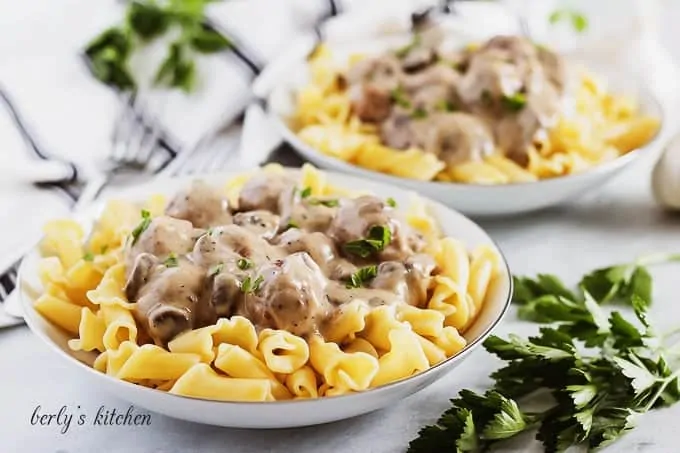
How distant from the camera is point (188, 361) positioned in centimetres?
283

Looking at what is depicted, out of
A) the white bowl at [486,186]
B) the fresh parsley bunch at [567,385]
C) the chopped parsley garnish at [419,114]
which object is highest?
the chopped parsley garnish at [419,114]

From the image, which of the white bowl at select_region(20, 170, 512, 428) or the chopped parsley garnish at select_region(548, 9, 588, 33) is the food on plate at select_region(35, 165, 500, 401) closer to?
the white bowl at select_region(20, 170, 512, 428)

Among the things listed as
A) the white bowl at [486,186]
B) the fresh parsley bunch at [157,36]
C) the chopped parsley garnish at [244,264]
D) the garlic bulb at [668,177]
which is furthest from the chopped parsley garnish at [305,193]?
the fresh parsley bunch at [157,36]

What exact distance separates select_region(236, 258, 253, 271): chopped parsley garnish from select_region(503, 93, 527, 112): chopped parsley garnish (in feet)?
5.66

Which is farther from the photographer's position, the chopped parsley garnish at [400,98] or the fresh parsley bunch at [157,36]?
the fresh parsley bunch at [157,36]

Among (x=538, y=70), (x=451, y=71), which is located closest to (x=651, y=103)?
(x=538, y=70)

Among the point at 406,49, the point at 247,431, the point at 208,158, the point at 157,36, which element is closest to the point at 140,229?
the point at 247,431

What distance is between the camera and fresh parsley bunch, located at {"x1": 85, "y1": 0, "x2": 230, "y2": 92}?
524 cm

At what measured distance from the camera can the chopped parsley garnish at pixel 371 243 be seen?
3.20m

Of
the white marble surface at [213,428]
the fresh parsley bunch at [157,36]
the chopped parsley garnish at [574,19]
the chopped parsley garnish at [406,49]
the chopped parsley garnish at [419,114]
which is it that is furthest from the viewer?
the chopped parsley garnish at [574,19]

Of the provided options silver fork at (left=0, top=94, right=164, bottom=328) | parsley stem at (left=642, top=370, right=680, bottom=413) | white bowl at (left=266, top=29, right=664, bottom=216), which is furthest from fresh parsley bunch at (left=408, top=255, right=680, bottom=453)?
silver fork at (left=0, top=94, right=164, bottom=328)

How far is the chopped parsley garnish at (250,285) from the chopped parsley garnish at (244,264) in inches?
2.7

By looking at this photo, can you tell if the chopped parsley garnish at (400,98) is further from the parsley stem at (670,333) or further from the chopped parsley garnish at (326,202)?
the parsley stem at (670,333)

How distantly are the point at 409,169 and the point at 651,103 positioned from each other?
4.40 ft
